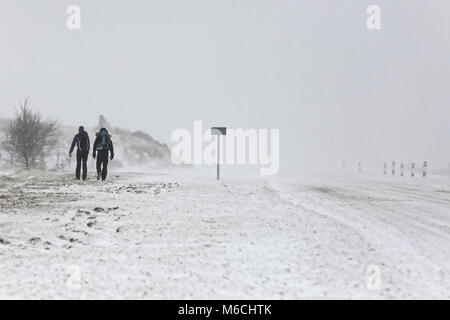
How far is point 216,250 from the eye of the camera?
5293mm

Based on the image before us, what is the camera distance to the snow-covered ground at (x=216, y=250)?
4.12 meters

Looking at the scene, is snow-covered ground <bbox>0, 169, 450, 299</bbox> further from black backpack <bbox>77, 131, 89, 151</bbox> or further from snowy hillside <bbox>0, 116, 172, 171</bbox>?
snowy hillside <bbox>0, 116, 172, 171</bbox>

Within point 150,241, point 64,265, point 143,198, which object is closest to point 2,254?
point 64,265

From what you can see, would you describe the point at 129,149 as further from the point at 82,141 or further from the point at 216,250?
the point at 216,250

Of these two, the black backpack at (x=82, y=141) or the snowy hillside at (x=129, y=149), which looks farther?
the snowy hillside at (x=129, y=149)

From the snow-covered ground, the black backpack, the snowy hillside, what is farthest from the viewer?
the snowy hillside

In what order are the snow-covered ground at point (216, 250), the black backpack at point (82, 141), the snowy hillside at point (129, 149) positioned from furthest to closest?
1. the snowy hillside at point (129, 149)
2. the black backpack at point (82, 141)
3. the snow-covered ground at point (216, 250)

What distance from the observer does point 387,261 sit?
16.4 ft

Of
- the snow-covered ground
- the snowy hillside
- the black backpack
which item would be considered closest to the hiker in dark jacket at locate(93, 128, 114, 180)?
the black backpack

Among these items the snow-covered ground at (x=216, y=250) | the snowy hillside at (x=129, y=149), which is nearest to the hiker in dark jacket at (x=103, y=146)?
the snow-covered ground at (x=216, y=250)

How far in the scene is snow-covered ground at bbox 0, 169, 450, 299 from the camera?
4121 millimetres

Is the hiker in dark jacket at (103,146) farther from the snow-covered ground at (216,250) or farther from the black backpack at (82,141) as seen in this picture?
the snow-covered ground at (216,250)
